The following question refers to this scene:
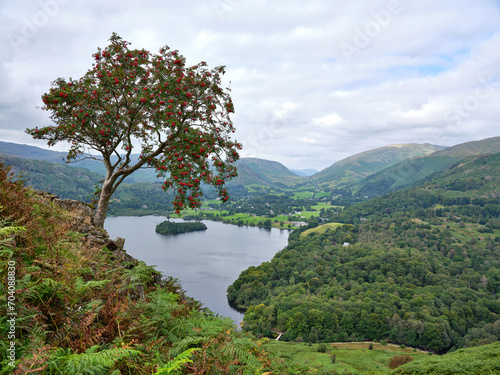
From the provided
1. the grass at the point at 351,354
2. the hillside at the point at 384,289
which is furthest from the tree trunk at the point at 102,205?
the hillside at the point at 384,289

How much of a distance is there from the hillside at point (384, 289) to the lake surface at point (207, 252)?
783 cm

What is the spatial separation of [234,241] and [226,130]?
13124 cm

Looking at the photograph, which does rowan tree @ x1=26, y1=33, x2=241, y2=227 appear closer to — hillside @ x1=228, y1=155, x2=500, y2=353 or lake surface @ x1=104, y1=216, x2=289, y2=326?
lake surface @ x1=104, y1=216, x2=289, y2=326

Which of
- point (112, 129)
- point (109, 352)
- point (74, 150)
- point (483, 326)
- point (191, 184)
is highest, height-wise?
point (112, 129)

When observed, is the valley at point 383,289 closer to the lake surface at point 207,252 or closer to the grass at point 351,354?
the grass at point 351,354

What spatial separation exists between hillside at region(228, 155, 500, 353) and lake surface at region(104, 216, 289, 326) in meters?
7.83

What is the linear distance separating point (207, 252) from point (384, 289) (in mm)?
69089

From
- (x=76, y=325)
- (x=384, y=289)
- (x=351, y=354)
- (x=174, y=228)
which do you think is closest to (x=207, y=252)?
(x=174, y=228)

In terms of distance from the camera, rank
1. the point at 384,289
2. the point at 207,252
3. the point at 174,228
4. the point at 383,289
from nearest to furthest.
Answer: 1. the point at 384,289
2. the point at 383,289
3. the point at 207,252
4. the point at 174,228

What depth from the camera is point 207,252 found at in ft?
370

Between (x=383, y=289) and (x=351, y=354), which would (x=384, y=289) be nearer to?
(x=383, y=289)

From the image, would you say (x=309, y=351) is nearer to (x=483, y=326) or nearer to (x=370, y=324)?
(x=370, y=324)

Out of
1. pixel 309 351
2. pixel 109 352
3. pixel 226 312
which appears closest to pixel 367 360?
pixel 309 351

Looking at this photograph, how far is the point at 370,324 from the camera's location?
2594 inches
